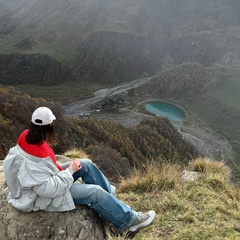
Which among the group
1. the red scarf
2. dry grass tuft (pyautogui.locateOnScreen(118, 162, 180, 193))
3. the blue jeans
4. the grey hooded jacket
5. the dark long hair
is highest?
the dark long hair

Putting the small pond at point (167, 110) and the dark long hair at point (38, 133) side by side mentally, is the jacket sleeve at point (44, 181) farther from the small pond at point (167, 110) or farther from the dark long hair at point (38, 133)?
the small pond at point (167, 110)

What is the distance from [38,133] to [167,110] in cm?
13068

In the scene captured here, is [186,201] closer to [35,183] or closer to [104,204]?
[104,204]

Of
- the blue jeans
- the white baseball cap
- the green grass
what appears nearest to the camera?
the white baseball cap

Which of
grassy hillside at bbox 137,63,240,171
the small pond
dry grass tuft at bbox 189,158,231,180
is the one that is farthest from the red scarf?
the small pond

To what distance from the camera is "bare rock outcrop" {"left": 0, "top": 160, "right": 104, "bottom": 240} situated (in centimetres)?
693

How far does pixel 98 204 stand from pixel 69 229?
781 mm

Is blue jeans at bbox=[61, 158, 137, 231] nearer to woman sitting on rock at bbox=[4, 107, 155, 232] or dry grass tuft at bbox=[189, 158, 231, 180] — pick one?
woman sitting on rock at bbox=[4, 107, 155, 232]

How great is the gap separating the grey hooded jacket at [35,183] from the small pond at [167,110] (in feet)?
384

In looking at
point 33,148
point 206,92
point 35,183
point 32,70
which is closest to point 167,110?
point 206,92

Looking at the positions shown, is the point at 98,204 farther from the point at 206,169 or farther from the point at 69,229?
the point at 206,169

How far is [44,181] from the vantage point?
21.1 ft

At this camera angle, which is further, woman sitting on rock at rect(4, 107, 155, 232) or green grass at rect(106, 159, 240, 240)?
green grass at rect(106, 159, 240, 240)

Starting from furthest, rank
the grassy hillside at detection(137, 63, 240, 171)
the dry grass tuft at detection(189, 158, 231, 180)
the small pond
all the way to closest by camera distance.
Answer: the small pond < the grassy hillside at detection(137, 63, 240, 171) < the dry grass tuft at detection(189, 158, 231, 180)
